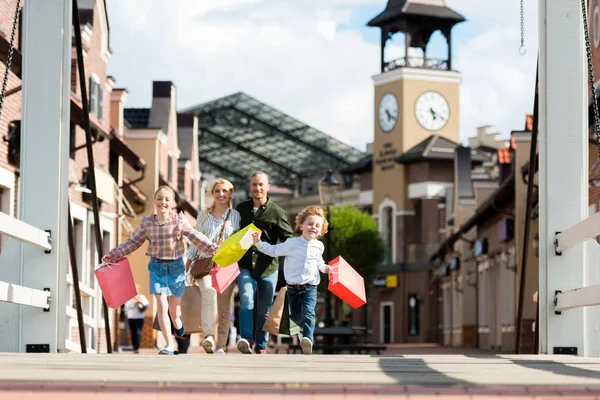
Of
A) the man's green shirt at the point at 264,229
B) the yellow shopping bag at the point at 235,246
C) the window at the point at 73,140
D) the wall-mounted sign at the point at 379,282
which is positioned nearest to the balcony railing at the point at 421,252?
the wall-mounted sign at the point at 379,282

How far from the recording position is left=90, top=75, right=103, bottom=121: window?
33031mm

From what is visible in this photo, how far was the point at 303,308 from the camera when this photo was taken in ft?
40.2

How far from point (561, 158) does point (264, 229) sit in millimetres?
3528

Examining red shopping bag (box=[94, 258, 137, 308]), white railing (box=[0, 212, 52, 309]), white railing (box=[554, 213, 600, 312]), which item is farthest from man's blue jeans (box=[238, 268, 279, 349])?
white railing (box=[554, 213, 600, 312])

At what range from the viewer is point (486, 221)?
163 feet

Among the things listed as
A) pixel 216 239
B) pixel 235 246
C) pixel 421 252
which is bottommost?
pixel 235 246

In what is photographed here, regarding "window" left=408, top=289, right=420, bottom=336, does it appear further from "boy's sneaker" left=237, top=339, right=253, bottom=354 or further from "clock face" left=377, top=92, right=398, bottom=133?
"boy's sneaker" left=237, top=339, right=253, bottom=354

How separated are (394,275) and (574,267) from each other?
247ft

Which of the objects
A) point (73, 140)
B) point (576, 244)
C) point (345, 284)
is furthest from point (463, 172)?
point (576, 244)

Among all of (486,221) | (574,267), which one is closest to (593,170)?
(574,267)

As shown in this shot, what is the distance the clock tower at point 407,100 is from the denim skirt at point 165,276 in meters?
71.7

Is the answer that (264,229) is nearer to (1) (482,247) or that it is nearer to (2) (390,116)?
(1) (482,247)

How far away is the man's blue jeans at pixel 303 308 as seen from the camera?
1223 cm

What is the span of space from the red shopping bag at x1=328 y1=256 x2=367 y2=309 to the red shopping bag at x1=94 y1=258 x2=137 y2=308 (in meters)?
1.72
